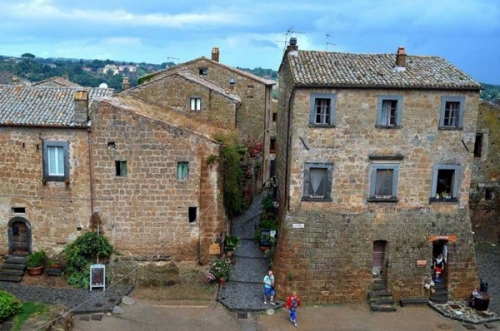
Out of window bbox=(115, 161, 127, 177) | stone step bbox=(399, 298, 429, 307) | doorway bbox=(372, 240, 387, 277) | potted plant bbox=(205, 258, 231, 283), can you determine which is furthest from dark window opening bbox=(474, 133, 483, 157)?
window bbox=(115, 161, 127, 177)

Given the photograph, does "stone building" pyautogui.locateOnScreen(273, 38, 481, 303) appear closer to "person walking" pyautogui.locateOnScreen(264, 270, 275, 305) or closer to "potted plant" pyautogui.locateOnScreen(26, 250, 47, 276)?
"person walking" pyautogui.locateOnScreen(264, 270, 275, 305)

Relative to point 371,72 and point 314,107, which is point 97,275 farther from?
point 371,72

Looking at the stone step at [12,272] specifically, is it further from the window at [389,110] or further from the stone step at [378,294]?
the window at [389,110]

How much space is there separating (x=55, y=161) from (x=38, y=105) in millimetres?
Result: 3011

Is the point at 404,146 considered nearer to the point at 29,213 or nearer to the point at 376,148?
the point at 376,148

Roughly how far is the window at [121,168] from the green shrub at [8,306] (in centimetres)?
693

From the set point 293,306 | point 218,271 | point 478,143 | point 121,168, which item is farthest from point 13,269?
point 478,143

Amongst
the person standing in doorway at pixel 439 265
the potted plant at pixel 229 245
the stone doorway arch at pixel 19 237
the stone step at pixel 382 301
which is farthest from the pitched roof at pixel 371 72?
the stone doorway arch at pixel 19 237

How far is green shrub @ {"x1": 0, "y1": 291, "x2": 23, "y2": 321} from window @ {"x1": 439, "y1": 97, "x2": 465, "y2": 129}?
19.7 metres

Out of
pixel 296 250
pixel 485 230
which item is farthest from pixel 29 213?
pixel 485 230

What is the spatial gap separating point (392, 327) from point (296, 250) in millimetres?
5303

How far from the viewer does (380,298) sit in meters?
24.4

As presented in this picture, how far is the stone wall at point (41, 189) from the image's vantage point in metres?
23.5

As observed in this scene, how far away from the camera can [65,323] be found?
66.1ft
